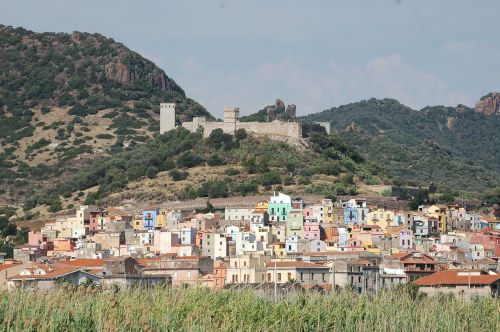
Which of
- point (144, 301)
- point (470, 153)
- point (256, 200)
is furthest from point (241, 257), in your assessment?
point (470, 153)

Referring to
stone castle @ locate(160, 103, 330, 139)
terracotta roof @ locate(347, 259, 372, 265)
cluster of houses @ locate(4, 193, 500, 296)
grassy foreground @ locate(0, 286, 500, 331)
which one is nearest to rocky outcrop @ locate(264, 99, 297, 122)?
stone castle @ locate(160, 103, 330, 139)

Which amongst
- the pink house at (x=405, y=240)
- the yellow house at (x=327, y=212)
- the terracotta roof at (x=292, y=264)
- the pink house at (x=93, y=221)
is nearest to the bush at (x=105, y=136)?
the pink house at (x=93, y=221)

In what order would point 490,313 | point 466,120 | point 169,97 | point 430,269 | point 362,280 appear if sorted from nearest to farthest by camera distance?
point 490,313
point 362,280
point 430,269
point 169,97
point 466,120

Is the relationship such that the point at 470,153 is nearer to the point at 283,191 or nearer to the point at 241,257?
the point at 283,191

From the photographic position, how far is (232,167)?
88.4 metres

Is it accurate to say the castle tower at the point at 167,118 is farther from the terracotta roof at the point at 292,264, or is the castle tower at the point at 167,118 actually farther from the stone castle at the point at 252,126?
the terracotta roof at the point at 292,264

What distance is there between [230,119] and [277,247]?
28343mm

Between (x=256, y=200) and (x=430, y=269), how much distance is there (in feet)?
69.9

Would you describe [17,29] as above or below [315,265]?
above

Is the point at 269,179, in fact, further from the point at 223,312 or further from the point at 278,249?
the point at 223,312

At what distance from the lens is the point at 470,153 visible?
168m

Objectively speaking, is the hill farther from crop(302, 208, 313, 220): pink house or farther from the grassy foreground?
the grassy foreground

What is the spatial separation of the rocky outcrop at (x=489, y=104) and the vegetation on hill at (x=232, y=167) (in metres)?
85.9

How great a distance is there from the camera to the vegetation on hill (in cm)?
8448
